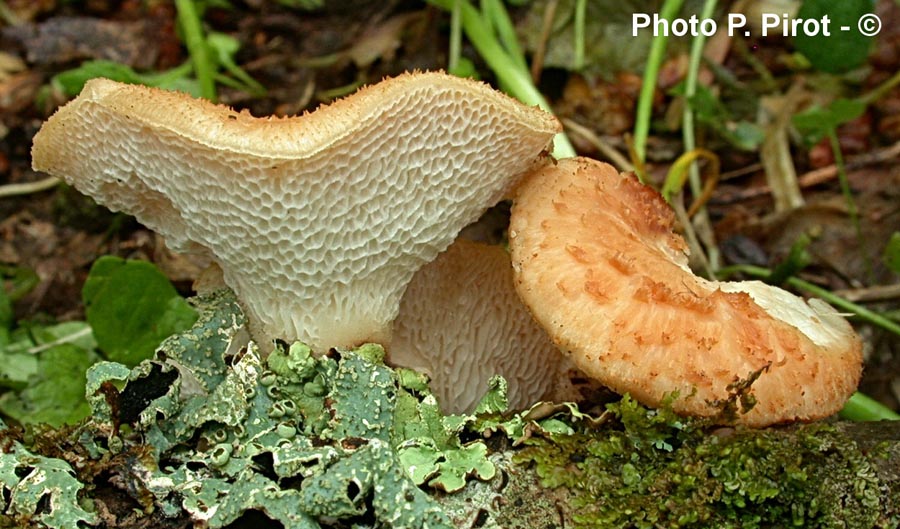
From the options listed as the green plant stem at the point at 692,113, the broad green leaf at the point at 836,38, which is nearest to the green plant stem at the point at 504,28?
the green plant stem at the point at 692,113

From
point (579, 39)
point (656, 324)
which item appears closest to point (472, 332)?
point (656, 324)

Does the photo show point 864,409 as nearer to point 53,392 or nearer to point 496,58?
point 496,58

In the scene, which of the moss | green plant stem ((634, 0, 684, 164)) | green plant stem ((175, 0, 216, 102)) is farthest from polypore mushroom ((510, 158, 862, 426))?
green plant stem ((175, 0, 216, 102))

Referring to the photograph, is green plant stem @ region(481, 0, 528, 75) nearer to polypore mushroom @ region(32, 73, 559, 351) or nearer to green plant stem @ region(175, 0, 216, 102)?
green plant stem @ region(175, 0, 216, 102)

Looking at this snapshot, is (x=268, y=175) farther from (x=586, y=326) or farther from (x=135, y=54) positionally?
(x=135, y=54)

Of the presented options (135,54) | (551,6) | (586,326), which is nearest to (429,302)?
(586,326)

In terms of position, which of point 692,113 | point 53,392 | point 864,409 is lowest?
point 53,392
